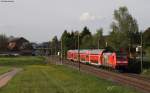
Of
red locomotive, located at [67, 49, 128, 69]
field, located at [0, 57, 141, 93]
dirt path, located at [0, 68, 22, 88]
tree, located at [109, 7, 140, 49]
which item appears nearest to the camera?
field, located at [0, 57, 141, 93]

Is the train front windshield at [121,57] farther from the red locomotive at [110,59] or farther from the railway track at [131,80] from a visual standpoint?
the railway track at [131,80]

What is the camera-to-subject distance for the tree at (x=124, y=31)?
121m

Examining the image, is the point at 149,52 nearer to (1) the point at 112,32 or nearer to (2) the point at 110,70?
(2) the point at 110,70

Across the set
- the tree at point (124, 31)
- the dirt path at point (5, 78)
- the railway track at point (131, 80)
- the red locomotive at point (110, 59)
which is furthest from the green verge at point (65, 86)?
the tree at point (124, 31)

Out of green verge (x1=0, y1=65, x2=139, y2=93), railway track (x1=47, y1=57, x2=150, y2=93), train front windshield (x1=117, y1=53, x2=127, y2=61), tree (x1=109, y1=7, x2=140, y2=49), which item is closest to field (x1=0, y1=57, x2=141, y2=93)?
green verge (x1=0, y1=65, x2=139, y2=93)

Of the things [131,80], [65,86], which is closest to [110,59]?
[131,80]

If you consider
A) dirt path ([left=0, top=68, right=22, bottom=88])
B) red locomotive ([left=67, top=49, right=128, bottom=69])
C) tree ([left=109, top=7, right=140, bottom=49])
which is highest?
tree ([left=109, top=7, right=140, bottom=49])

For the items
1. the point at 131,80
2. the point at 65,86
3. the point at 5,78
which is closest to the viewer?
the point at 65,86

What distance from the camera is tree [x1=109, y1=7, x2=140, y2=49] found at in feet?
397

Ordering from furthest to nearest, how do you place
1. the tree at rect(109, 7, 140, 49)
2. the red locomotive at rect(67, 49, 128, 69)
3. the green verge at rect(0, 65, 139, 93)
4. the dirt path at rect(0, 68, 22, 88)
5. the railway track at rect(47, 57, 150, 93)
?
the tree at rect(109, 7, 140, 49) → the red locomotive at rect(67, 49, 128, 69) → the dirt path at rect(0, 68, 22, 88) → the railway track at rect(47, 57, 150, 93) → the green verge at rect(0, 65, 139, 93)

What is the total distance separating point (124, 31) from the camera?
126 m

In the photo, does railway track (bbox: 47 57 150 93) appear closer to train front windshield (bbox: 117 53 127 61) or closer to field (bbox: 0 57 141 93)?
field (bbox: 0 57 141 93)

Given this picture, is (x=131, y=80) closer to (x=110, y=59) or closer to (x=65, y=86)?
(x=65, y=86)

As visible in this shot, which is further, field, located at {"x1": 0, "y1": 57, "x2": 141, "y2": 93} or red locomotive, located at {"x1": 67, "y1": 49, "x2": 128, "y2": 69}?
red locomotive, located at {"x1": 67, "y1": 49, "x2": 128, "y2": 69}
